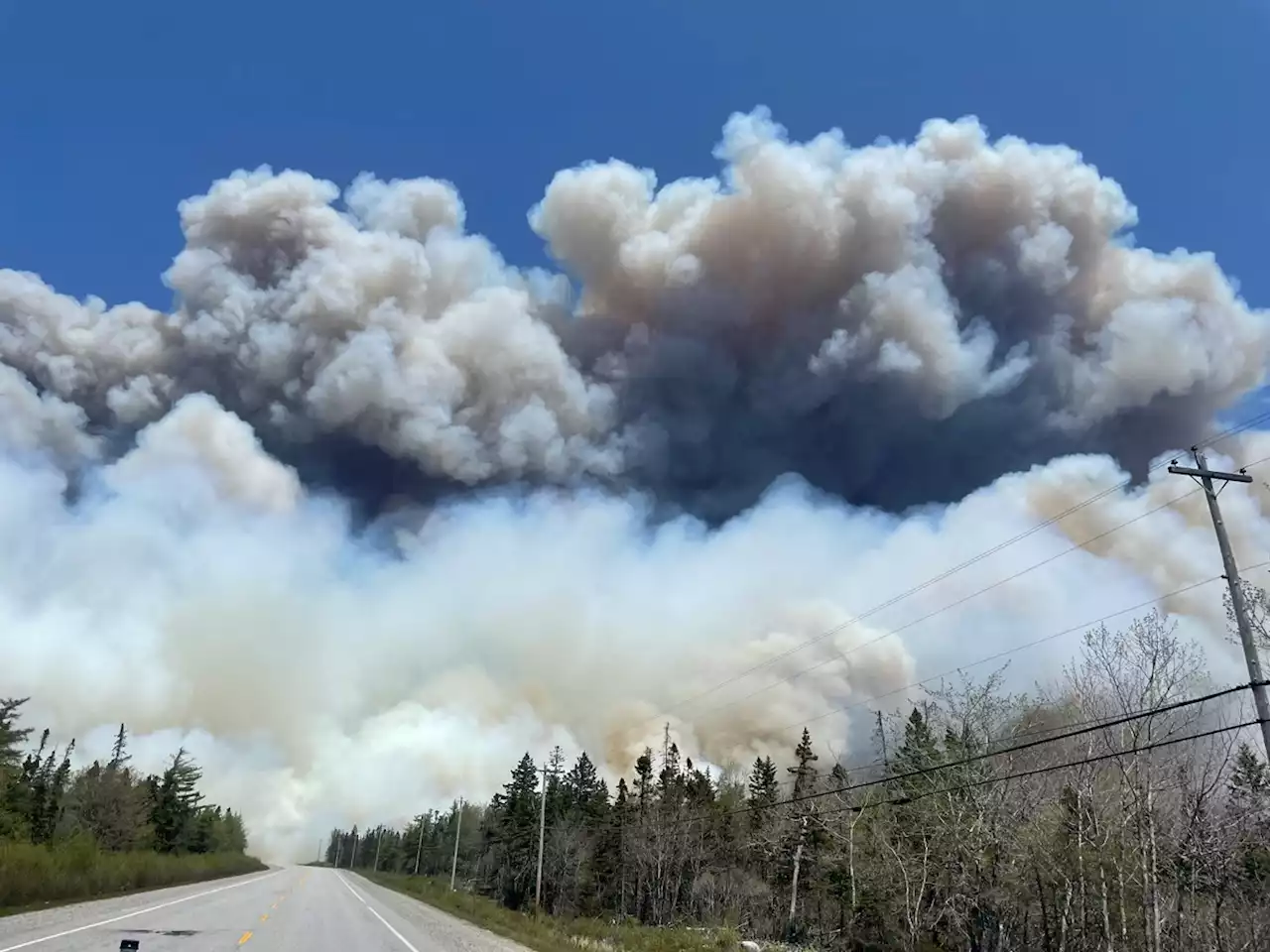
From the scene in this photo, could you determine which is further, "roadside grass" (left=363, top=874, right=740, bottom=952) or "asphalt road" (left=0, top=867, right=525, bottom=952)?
"roadside grass" (left=363, top=874, right=740, bottom=952)

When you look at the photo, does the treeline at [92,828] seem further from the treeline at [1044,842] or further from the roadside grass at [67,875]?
the treeline at [1044,842]

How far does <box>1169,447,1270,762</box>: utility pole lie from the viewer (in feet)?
44.1

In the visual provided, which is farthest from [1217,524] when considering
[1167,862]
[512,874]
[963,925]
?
[512,874]

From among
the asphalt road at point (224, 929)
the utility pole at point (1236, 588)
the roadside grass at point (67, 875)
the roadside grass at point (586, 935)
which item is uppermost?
the utility pole at point (1236, 588)

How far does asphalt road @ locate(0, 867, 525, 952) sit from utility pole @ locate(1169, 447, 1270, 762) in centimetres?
1827

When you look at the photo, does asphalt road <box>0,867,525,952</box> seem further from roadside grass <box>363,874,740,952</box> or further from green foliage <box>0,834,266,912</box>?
roadside grass <box>363,874,740,952</box>

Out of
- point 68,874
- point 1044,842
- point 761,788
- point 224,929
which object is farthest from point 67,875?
point 761,788

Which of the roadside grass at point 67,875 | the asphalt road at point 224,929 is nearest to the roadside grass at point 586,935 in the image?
the asphalt road at point 224,929

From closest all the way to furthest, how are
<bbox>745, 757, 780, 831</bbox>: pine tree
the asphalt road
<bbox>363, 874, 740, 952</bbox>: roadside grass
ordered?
the asphalt road < <bbox>363, 874, 740, 952</bbox>: roadside grass < <bbox>745, 757, 780, 831</bbox>: pine tree

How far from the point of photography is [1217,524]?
16.0m

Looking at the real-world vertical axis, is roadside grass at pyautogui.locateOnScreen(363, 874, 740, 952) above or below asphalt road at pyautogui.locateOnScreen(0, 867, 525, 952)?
below

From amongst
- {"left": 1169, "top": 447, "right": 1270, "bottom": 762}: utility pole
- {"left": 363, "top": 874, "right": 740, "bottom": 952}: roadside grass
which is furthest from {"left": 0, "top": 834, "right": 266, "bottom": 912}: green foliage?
{"left": 1169, "top": 447, "right": 1270, "bottom": 762}: utility pole

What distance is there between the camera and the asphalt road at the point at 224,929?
17.4m

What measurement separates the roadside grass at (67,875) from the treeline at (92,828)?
0.06m
